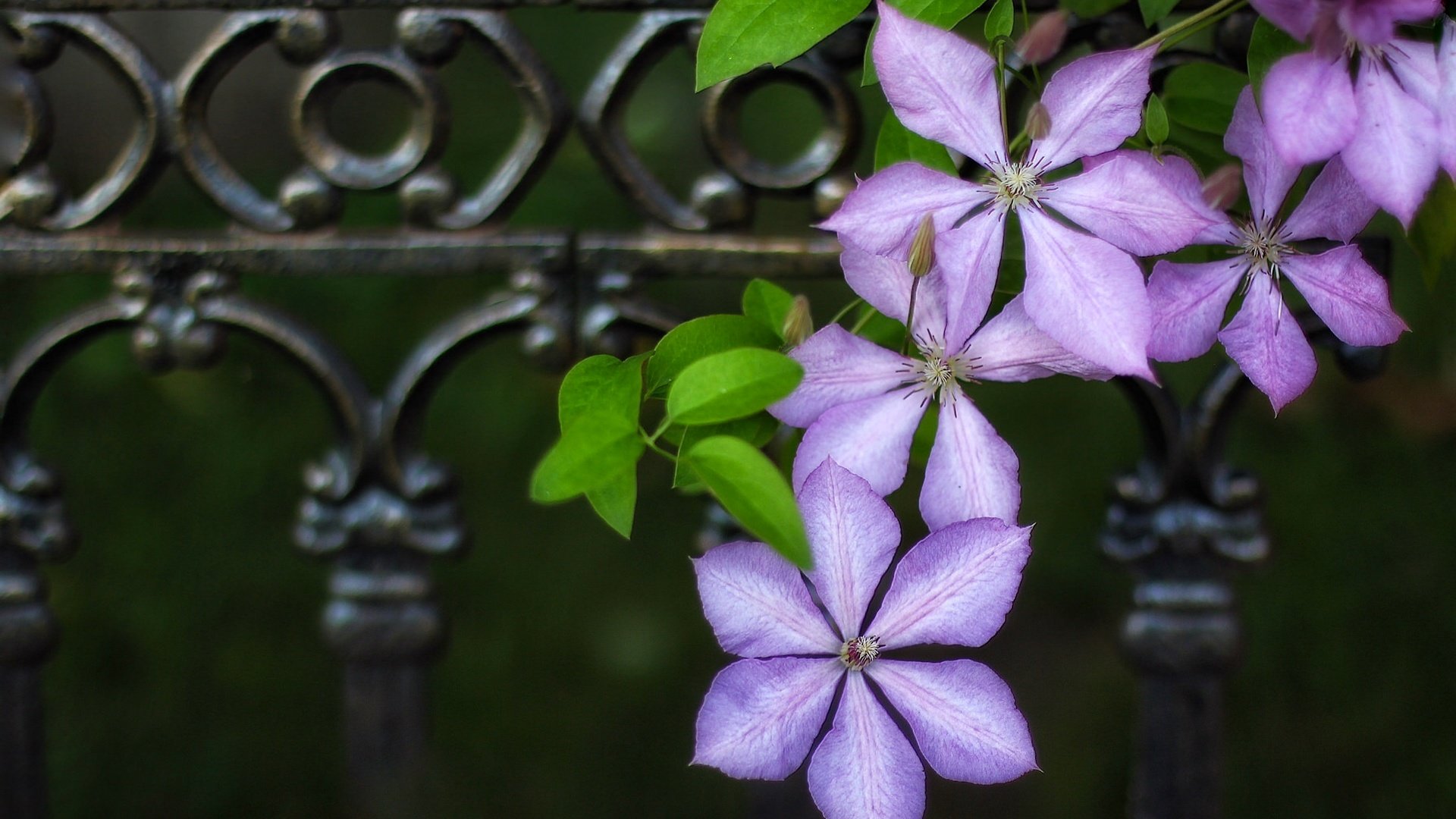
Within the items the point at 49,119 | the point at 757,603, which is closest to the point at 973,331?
the point at 757,603

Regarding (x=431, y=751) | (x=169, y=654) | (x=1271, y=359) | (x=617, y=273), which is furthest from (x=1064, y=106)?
(x=169, y=654)

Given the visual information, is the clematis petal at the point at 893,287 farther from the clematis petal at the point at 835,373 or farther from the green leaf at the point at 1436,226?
the green leaf at the point at 1436,226

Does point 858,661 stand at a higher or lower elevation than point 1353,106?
lower

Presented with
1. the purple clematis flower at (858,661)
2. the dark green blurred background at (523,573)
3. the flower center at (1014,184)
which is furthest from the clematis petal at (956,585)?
the dark green blurred background at (523,573)

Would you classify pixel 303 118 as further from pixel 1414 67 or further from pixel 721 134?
pixel 1414 67

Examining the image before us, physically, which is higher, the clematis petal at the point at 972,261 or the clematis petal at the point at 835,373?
the clematis petal at the point at 972,261

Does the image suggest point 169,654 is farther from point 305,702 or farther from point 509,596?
point 509,596
